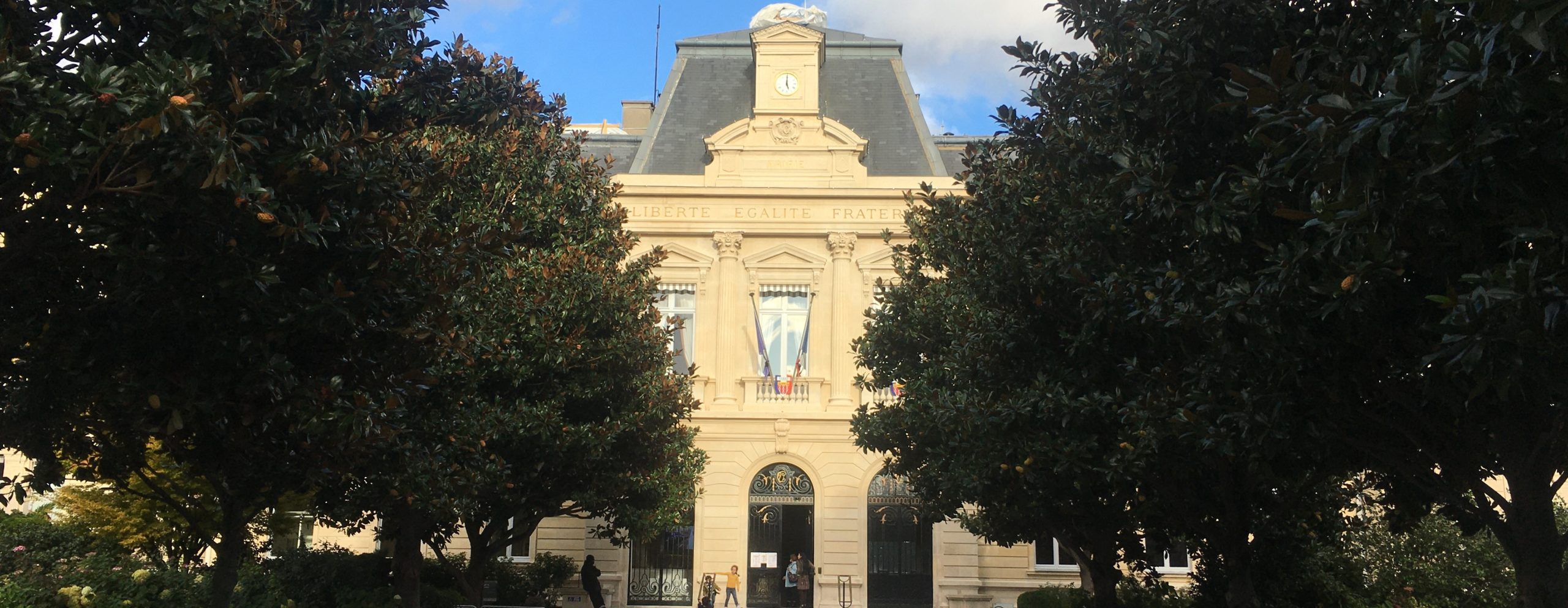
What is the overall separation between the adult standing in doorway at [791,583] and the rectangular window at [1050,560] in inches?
230

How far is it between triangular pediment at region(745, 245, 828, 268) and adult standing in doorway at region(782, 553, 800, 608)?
23.1 ft

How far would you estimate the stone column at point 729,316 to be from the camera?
30781 mm

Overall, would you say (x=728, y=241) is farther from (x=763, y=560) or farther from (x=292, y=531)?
(x=292, y=531)

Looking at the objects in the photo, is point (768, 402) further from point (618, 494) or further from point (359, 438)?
point (359, 438)

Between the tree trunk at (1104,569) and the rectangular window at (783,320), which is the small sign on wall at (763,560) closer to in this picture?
the rectangular window at (783,320)

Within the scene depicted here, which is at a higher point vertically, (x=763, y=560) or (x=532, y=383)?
(x=532, y=383)

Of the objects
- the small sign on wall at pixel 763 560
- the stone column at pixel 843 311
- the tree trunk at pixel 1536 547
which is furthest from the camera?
the stone column at pixel 843 311

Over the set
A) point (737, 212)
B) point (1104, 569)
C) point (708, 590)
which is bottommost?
point (708, 590)

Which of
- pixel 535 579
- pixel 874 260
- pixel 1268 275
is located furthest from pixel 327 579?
pixel 874 260

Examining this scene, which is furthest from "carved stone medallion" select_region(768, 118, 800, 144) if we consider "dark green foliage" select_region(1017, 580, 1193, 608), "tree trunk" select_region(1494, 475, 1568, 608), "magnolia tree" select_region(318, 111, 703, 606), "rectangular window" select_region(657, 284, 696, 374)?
"tree trunk" select_region(1494, 475, 1568, 608)

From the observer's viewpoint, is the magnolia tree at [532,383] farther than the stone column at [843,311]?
No

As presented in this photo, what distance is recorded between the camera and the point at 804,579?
93.9ft

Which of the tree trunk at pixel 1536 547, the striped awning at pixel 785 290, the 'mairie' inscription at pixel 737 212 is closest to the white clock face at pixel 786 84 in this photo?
the 'mairie' inscription at pixel 737 212

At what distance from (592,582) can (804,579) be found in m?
5.38
